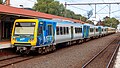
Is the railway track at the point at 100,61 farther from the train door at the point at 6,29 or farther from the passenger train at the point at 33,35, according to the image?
the train door at the point at 6,29

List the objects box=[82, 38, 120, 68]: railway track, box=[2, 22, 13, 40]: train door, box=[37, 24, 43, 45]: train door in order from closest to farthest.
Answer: box=[82, 38, 120, 68]: railway track < box=[37, 24, 43, 45]: train door < box=[2, 22, 13, 40]: train door

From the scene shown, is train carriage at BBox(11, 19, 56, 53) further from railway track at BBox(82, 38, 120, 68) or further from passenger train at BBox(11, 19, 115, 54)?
railway track at BBox(82, 38, 120, 68)

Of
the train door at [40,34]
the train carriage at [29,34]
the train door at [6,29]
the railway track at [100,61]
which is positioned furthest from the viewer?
the train door at [6,29]

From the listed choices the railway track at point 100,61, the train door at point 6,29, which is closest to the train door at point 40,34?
the railway track at point 100,61

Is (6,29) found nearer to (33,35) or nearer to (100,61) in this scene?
(33,35)

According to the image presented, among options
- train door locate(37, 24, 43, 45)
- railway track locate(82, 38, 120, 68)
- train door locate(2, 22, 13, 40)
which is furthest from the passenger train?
train door locate(2, 22, 13, 40)

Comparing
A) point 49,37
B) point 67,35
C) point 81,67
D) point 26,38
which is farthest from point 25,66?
point 67,35

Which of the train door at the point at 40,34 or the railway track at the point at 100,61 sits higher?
the train door at the point at 40,34

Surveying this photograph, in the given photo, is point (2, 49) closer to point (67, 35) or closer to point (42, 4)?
point (67, 35)

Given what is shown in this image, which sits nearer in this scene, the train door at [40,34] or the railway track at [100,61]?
the railway track at [100,61]

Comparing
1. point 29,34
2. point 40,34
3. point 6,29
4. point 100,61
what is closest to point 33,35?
point 29,34

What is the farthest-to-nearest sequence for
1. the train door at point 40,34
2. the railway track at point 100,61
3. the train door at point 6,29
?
1. the train door at point 6,29
2. the train door at point 40,34
3. the railway track at point 100,61

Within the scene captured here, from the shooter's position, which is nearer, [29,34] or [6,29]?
[29,34]

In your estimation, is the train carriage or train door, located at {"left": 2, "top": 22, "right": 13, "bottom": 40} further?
train door, located at {"left": 2, "top": 22, "right": 13, "bottom": 40}
